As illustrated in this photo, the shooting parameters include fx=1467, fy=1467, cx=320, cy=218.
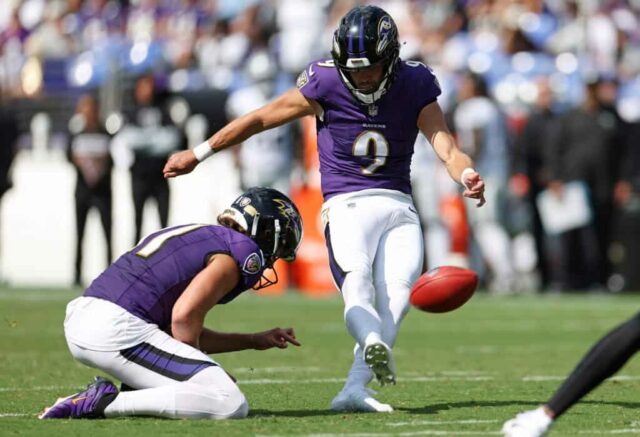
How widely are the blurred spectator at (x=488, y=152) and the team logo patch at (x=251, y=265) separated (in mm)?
9978

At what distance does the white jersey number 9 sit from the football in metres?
0.62

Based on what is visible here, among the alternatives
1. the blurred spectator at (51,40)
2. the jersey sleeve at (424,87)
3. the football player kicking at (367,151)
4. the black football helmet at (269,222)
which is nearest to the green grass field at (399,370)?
the football player kicking at (367,151)

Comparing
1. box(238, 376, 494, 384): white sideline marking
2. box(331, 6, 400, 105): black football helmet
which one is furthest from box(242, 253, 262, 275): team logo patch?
box(238, 376, 494, 384): white sideline marking

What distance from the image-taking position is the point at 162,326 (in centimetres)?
649

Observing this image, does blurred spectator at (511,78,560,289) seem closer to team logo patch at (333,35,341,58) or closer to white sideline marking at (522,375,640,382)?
white sideline marking at (522,375,640,382)

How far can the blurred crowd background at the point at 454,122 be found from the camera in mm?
16312

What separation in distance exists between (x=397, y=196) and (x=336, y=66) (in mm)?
708

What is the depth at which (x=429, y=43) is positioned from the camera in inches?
718

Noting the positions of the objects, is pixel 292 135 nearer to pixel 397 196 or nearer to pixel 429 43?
pixel 429 43

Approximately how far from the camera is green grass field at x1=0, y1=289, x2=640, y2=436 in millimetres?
6246

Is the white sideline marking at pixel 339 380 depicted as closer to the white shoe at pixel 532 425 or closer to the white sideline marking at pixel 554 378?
the white sideline marking at pixel 554 378

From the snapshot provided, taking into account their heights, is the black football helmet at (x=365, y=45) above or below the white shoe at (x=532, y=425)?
above

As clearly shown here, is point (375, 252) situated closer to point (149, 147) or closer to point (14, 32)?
point (149, 147)

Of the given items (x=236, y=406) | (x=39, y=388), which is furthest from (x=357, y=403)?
(x=39, y=388)
